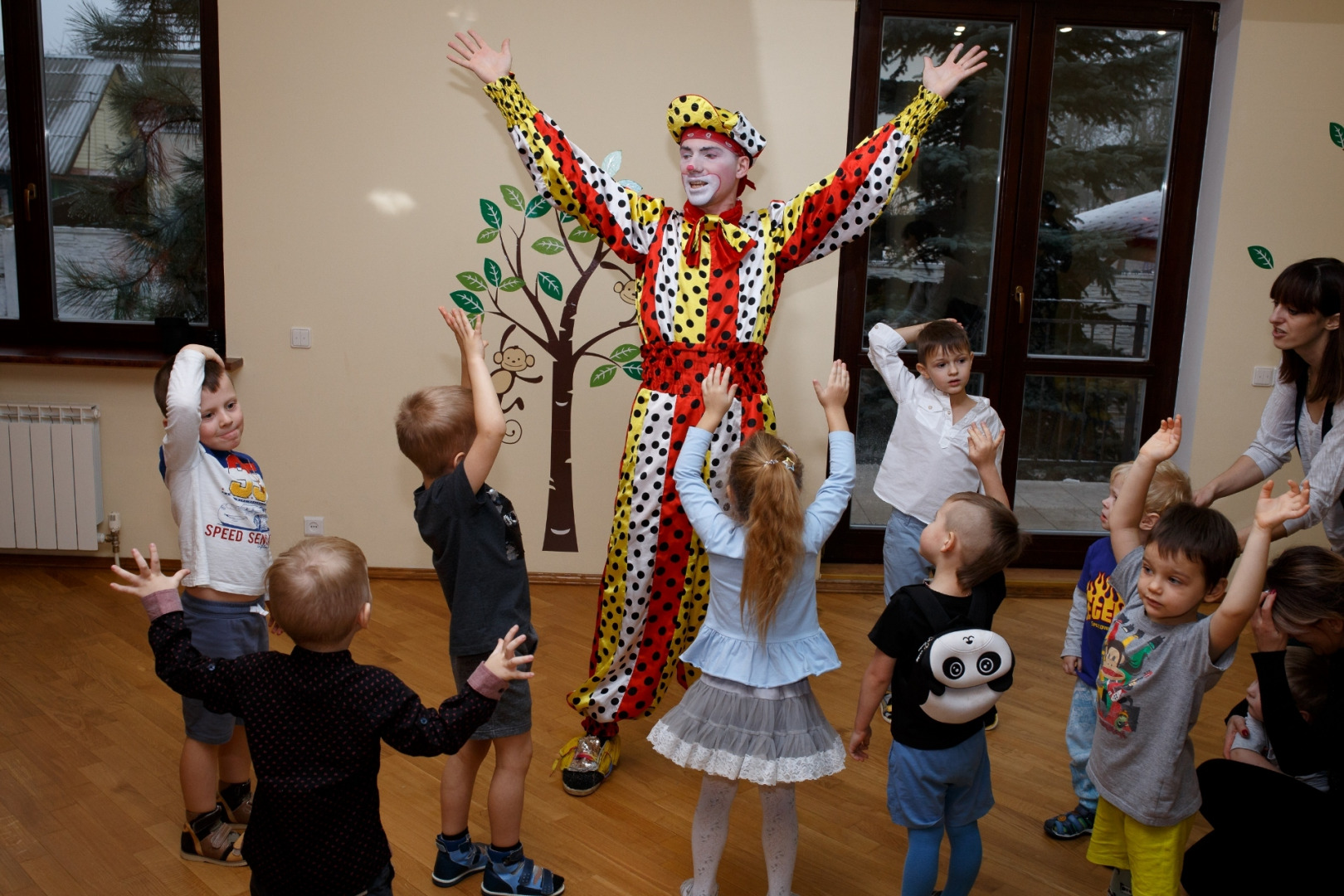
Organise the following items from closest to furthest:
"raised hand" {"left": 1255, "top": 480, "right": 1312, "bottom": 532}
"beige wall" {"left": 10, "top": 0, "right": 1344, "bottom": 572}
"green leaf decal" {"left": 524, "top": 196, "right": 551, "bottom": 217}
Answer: "raised hand" {"left": 1255, "top": 480, "right": 1312, "bottom": 532} → "beige wall" {"left": 10, "top": 0, "right": 1344, "bottom": 572} → "green leaf decal" {"left": 524, "top": 196, "right": 551, "bottom": 217}

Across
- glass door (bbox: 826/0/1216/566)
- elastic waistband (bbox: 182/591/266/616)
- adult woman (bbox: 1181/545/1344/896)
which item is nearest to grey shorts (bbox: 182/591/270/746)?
elastic waistband (bbox: 182/591/266/616)

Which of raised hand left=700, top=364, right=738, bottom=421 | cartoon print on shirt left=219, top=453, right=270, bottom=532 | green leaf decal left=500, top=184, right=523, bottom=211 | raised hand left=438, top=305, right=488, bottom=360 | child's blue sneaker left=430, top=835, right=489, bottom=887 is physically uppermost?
green leaf decal left=500, top=184, right=523, bottom=211

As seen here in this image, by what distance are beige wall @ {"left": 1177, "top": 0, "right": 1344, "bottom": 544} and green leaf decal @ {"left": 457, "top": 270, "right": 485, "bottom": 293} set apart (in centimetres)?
296

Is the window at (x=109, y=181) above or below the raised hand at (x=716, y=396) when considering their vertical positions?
above

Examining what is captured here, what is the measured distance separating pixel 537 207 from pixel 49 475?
214 centimetres

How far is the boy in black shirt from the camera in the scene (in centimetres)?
144

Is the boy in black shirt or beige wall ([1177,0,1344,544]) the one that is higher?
beige wall ([1177,0,1344,544])

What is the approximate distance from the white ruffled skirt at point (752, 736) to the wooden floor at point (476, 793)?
1.46 feet

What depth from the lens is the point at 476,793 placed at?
2570 millimetres

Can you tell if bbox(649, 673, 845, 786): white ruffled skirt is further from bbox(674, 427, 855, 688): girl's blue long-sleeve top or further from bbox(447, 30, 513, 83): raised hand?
bbox(447, 30, 513, 83): raised hand

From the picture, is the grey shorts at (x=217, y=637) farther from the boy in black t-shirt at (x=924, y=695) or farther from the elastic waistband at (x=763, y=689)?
the boy in black t-shirt at (x=924, y=695)

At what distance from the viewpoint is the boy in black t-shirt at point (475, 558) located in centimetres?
190

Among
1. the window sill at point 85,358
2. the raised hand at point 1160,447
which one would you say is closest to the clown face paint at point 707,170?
the raised hand at point 1160,447

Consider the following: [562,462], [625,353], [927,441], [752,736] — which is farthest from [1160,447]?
[562,462]
